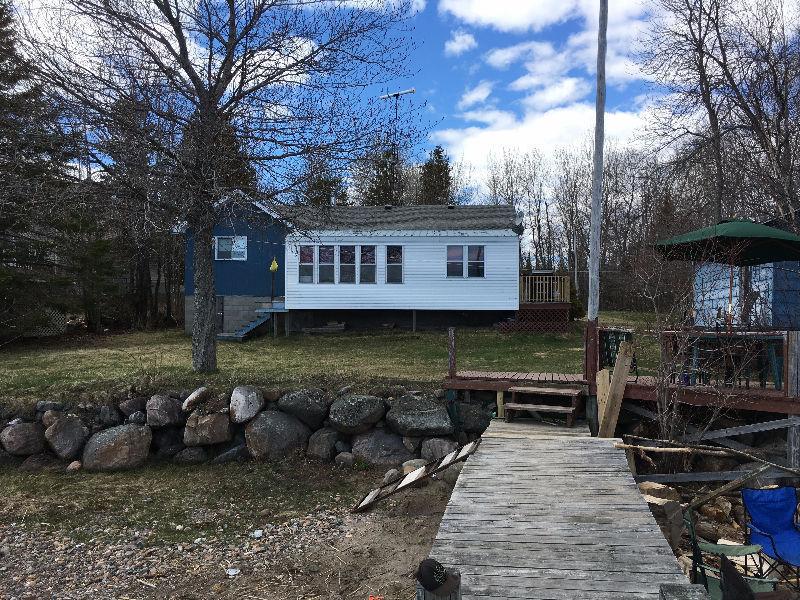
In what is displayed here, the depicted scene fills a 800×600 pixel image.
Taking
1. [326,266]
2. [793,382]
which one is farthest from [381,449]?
[326,266]

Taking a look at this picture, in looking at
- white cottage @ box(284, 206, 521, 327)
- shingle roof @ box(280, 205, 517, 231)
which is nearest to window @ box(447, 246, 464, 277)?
white cottage @ box(284, 206, 521, 327)

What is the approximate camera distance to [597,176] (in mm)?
9125

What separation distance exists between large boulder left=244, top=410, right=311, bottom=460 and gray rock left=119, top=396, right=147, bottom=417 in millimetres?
1730

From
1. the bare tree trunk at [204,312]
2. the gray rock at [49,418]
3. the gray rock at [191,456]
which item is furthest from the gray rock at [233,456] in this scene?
the gray rock at [49,418]

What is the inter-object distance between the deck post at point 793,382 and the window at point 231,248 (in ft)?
51.5

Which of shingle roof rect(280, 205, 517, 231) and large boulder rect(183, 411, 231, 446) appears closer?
large boulder rect(183, 411, 231, 446)

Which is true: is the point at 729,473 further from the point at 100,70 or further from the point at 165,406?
the point at 100,70

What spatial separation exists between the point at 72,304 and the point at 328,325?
7629 millimetres

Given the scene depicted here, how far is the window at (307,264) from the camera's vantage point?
60.0 ft

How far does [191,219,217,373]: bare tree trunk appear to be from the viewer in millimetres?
10828

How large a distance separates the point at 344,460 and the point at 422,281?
9929 mm

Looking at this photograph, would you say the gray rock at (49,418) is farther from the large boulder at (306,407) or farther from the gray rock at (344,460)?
the gray rock at (344,460)

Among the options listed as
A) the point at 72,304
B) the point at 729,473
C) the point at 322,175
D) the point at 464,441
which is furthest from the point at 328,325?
the point at 729,473

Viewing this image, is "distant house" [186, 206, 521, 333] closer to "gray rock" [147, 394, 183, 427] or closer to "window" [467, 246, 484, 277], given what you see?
"window" [467, 246, 484, 277]
